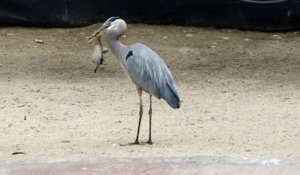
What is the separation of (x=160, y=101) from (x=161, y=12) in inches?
117

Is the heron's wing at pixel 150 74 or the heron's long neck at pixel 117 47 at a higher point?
the heron's long neck at pixel 117 47

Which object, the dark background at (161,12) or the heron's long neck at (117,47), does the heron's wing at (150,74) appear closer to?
the heron's long neck at (117,47)

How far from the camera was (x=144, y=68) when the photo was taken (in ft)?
20.7

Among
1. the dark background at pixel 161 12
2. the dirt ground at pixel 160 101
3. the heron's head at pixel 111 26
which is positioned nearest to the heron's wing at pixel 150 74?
the heron's head at pixel 111 26

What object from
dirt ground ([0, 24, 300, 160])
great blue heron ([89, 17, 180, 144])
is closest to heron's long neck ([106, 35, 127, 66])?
great blue heron ([89, 17, 180, 144])

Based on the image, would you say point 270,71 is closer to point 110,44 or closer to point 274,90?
point 274,90

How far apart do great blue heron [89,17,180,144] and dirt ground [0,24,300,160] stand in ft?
1.24

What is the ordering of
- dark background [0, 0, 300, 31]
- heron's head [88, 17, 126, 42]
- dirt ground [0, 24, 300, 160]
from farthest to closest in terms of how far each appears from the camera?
dark background [0, 0, 300, 31]
heron's head [88, 17, 126, 42]
dirt ground [0, 24, 300, 160]

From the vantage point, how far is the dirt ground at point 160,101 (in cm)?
615

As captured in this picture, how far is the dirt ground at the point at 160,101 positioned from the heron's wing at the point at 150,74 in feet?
1.25

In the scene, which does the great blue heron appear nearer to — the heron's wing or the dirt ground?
the heron's wing

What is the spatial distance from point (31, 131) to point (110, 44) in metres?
0.95

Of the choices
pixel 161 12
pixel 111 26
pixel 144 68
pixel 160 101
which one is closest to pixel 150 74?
pixel 144 68

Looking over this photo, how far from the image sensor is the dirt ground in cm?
615
